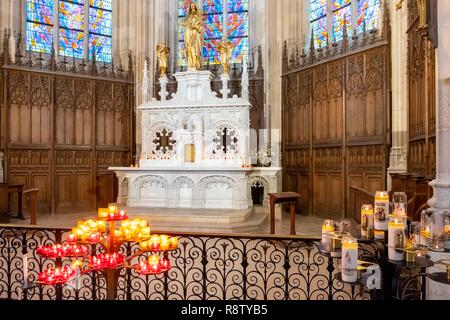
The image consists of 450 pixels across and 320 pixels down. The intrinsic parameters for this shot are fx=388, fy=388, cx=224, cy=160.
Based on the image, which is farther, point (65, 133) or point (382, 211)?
point (65, 133)

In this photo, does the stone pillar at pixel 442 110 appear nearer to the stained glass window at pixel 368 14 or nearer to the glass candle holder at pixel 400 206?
the glass candle holder at pixel 400 206

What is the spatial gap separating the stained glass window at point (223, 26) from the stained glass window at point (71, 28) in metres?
3.30

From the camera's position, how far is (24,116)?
1136 cm

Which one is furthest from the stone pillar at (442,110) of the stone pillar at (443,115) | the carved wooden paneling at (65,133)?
the carved wooden paneling at (65,133)

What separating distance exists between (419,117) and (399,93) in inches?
68.8

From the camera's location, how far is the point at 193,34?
35.8ft

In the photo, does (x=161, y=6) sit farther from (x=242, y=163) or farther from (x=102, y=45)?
(x=242, y=163)

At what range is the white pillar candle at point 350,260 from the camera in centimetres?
278

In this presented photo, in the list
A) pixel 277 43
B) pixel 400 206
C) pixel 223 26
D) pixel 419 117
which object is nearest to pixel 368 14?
pixel 277 43

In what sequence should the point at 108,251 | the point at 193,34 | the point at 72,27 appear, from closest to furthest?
the point at 108,251
the point at 193,34
the point at 72,27

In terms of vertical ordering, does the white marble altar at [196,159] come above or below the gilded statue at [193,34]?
below

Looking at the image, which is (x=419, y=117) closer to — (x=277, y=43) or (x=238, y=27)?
(x=277, y=43)

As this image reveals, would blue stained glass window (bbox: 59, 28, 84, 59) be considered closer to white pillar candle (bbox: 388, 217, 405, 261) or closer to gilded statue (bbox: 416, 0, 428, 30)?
gilded statue (bbox: 416, 0, 428, 30)

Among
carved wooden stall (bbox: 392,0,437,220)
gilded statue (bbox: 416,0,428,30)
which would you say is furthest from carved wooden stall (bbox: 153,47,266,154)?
gilded statue (bbox: 416,0,428,30)
